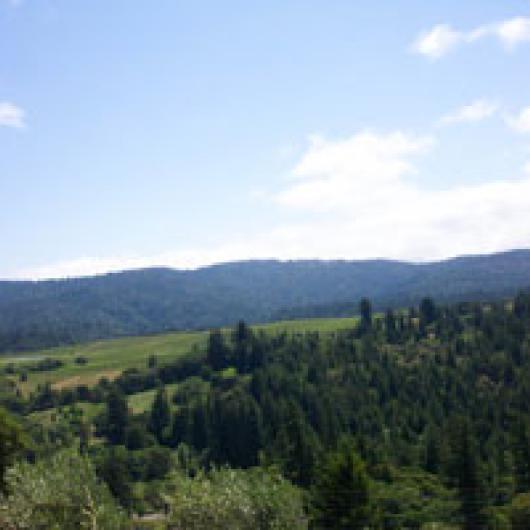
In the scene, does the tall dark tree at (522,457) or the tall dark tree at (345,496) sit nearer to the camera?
the tall dark tree at (345,496)

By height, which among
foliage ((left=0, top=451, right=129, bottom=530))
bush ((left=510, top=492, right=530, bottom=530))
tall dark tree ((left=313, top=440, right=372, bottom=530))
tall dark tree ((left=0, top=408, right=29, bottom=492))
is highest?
tall dark tree ((left=0, top=408, right=29, bottom=492))

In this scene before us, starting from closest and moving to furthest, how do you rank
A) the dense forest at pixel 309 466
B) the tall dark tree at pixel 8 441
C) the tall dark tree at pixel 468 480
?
the dense forest at pixel 309 466 < the tall dark tree at pixel 8 441 < the tall dark tree at pixel 468 480

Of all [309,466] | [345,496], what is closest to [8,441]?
[345,496]

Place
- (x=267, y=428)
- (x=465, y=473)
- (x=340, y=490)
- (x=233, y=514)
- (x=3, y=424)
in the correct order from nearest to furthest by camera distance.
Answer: (x=233, y=514) → (x=340, y=490) → (x=3, y=424) → (x=465, y=473) → (x=267, y=428)

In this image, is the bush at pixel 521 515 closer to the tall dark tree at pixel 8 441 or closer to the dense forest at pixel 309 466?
the dense forest at pixel 309 466

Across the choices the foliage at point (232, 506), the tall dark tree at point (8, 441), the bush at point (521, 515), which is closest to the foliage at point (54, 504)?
the foliage at point (232, 506)

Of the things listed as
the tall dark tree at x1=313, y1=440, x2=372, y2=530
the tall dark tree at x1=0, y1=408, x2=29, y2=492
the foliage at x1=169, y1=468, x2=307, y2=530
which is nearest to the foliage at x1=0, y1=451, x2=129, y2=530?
the foliage at x1=169, y1=468, x2=307, y2=530

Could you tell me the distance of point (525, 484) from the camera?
113m

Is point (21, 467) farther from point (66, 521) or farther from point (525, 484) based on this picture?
point (525, 484)

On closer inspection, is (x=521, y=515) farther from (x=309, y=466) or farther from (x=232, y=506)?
(x=232, y=506)

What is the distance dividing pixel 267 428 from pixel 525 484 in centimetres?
6472

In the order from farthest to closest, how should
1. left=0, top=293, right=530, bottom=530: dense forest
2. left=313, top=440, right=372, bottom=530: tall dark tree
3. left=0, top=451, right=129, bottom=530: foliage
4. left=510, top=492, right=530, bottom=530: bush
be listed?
1. left=510, top=492, right=530, bottom=530: bush
2. left=313, top=440, right=372, bottom=530: tall dark tree
3. left=0, top=293, right=530, bottom=530: dense forest
4. left=0, top=451, right=129, bottom=530: foliage

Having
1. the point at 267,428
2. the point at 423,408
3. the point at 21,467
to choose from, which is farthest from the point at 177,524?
the point at 423,408

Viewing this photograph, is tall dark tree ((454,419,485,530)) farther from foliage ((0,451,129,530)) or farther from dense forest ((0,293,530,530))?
foliage ((0,451,129,530))
